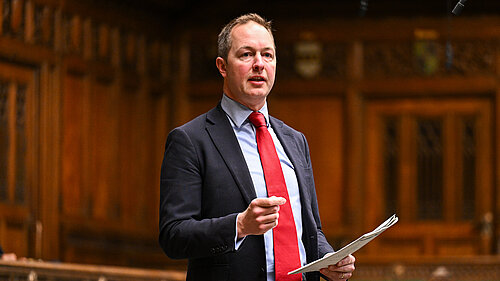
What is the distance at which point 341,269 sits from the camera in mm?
2617

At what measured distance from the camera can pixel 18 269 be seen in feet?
17.1

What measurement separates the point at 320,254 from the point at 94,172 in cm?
624

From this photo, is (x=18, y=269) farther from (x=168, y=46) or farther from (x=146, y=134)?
(x=168, y=46)

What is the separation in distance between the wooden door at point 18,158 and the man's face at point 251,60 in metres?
5.23

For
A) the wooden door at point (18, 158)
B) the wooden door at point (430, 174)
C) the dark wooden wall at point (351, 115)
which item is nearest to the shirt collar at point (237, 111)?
the wooden door at point (18, 158)

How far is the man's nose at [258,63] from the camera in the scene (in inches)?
104

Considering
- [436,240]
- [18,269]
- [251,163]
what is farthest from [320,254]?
[436,240]

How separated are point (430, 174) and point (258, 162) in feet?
24.2

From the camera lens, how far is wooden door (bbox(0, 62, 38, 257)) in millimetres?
7613

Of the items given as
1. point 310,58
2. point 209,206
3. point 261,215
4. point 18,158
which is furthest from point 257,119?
point 310,58

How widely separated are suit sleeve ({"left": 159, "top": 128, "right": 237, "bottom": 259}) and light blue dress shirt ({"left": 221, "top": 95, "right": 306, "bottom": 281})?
0.52ft

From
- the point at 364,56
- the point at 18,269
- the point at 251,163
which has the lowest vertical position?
the point at 18,269

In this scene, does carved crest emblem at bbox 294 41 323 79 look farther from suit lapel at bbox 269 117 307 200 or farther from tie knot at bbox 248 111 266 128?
tie knot at bbox 248 111 266 128

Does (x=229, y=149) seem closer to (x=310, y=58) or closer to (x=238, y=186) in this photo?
(x=238, y=186)
